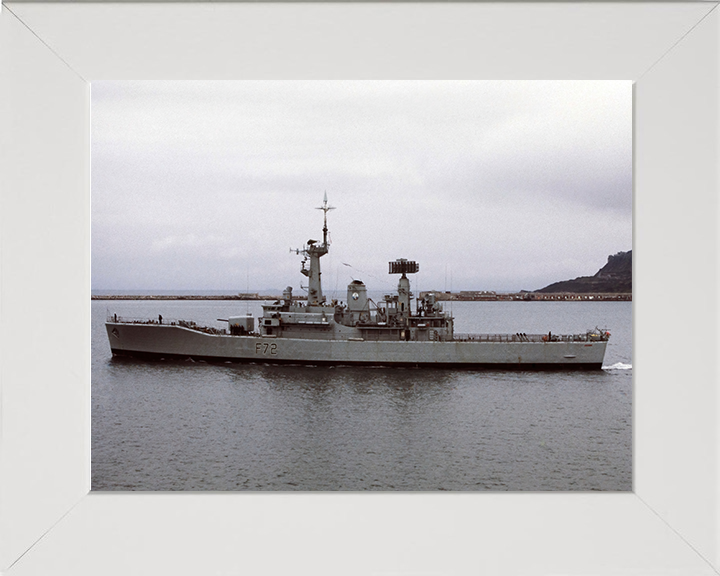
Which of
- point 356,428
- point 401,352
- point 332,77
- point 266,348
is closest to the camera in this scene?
point 332,77

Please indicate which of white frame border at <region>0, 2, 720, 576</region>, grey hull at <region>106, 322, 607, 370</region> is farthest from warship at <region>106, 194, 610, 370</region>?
white frame border at <region>0, 2, 720, 576</region>

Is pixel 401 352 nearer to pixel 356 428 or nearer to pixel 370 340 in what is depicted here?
pixel 370 340

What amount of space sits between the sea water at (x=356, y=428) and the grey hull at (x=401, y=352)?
20 centimetres

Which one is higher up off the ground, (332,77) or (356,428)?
(332,77)

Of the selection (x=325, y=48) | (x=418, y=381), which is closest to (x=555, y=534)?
(x=325, y=48)

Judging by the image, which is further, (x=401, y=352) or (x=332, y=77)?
(x=401, y=352)

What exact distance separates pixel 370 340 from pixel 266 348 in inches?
74.6

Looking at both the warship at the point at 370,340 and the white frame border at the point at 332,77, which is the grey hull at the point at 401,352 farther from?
the white frame border at the point at 332,77

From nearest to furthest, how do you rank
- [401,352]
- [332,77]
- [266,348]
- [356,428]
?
[332,77], [356,428], [401,352], [266,348]

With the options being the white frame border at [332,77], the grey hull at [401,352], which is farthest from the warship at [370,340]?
the white frame border at [332,77]

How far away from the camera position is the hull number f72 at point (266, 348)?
32.1ft

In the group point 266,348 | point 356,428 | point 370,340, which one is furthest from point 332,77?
point 266,348

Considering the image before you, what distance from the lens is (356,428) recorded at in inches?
263
